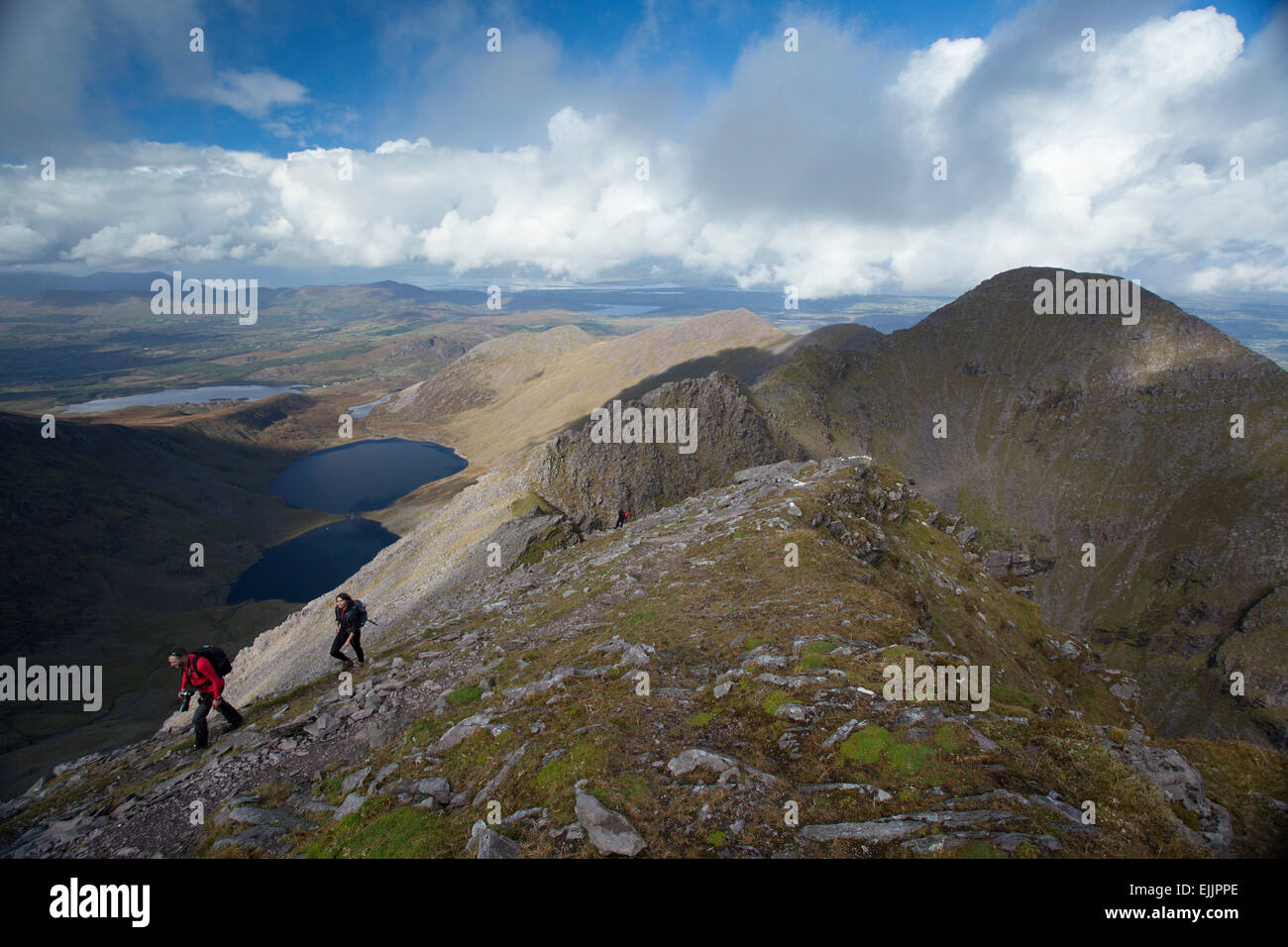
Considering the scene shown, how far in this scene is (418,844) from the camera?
9.86 metres

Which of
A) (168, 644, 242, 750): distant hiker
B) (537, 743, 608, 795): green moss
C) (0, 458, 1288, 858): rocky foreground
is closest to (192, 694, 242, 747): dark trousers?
(168, 644, 242, 750): distant hiker

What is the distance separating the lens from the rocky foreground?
8914mm

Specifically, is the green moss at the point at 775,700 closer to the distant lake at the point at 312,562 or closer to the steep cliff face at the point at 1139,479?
the steep cliff face at the point at 1139,479

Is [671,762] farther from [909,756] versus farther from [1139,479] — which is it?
[1139,479]

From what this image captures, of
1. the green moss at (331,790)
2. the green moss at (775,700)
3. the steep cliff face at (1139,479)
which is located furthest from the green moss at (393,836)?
the steep cliff face at (1139,479)

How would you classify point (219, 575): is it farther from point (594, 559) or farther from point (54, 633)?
point (594, 559)

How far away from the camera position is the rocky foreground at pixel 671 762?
351 inches

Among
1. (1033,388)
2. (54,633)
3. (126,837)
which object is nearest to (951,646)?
(126,837)

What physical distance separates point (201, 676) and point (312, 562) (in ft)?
578

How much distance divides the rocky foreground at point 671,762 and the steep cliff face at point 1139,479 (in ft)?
382

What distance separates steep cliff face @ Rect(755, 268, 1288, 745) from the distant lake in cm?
13813

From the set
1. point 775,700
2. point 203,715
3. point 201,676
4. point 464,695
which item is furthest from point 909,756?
point 203,715

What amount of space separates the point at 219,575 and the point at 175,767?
591ft
